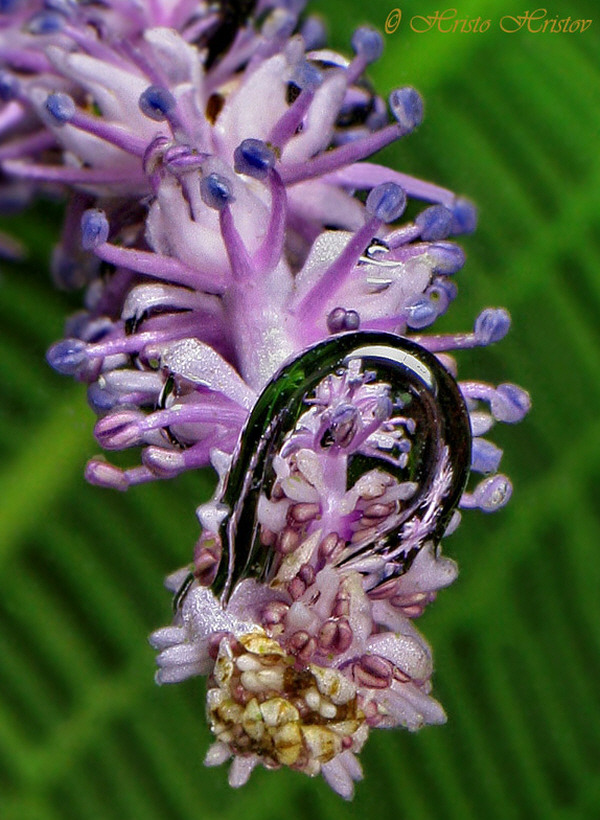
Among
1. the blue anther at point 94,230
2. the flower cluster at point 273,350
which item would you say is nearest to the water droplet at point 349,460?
the flower cluster at point 273,350

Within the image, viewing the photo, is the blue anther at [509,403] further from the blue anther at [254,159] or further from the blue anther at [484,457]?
the blue anther at [254,159]

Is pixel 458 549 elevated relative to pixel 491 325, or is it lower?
lower

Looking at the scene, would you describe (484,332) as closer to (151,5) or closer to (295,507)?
(295,507)

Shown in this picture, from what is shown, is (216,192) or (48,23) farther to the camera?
(48,23)

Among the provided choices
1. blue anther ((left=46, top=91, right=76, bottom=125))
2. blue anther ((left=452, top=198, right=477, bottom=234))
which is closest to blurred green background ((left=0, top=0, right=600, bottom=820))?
blue anther ((left=452, top=198, right=477, bottom=234))

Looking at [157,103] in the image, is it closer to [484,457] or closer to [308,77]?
[308,77]

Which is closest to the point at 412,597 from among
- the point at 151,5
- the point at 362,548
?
the point at 362,548

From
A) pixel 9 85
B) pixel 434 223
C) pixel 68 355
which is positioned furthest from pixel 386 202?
pixel 9 85
